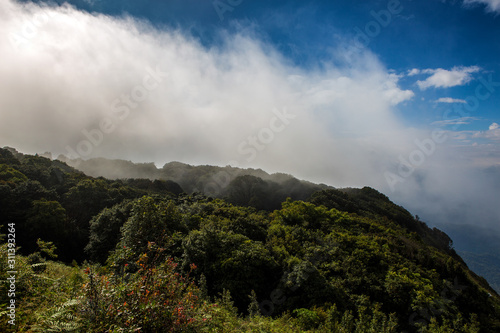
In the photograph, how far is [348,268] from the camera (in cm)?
1430

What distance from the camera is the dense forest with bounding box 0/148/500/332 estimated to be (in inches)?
137

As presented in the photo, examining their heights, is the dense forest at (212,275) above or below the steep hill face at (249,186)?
below

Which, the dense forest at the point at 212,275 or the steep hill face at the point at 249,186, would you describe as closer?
the dense forest at the point at 212,275

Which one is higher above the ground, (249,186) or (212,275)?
(249,186)

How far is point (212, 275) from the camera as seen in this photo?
1284 centimetres

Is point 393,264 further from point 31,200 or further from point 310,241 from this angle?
point 31,200

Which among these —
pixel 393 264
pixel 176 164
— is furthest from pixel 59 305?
pixel 176 164

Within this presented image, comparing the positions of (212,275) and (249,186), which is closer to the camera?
(212,275)

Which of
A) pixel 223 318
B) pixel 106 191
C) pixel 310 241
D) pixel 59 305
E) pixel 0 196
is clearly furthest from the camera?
pixel 106 191

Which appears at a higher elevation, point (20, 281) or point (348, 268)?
point (20, 281)

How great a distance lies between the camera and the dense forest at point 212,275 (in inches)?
137

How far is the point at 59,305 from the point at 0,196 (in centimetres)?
2959

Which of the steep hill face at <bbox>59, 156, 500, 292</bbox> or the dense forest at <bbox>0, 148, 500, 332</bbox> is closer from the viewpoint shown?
the dense forest at <bbox>0, 148, 500, 332</bbox>

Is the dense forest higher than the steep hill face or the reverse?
the reverse
